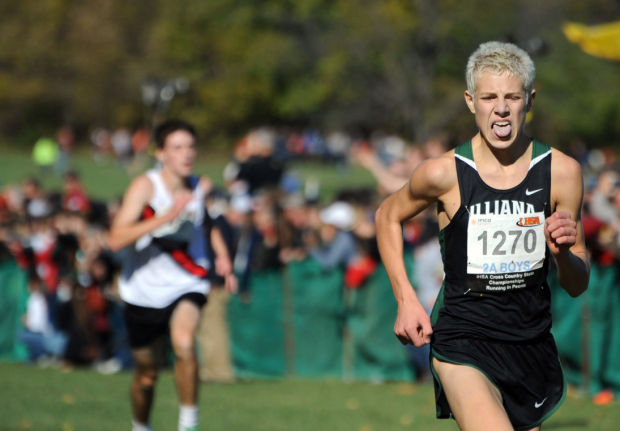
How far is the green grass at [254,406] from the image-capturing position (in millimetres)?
9164

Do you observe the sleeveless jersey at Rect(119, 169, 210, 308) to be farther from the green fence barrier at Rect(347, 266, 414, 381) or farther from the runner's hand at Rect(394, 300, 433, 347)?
the green fence barrier at Rect(347, 266, 414, 381)

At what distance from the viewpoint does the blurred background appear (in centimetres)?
1195

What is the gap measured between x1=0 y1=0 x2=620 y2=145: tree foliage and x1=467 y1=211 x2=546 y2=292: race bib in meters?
16.7

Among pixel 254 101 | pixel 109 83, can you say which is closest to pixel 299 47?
pixel 254 101

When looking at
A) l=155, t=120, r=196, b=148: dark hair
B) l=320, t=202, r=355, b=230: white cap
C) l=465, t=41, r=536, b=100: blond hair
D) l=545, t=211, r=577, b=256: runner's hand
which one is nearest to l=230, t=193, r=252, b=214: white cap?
l=320, t=202, r=355, b=230: white cap

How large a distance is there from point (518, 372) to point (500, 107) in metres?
1.19

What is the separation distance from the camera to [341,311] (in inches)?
487

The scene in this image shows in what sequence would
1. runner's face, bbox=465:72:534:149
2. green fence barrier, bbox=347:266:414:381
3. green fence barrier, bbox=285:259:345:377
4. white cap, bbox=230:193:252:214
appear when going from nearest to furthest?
runner's face, bbox=465:72:534:149
green fence barrier, bbox=347:266:414:381
green fence barrier, bbox=285:259:345:377
white cap, bbox=230:193:252:214

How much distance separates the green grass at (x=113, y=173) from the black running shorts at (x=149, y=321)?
27982mm

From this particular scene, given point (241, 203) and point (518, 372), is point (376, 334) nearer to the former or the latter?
point (241, 203)

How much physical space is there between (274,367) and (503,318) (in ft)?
27.1

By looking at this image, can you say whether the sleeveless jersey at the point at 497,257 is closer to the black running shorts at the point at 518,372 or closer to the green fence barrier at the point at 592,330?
the black running shorts at the point at 518,372

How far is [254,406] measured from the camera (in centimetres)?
1043

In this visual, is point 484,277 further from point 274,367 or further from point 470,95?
point 274,367
